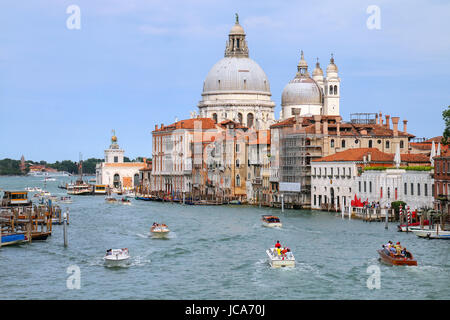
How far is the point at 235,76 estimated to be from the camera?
14312 cm

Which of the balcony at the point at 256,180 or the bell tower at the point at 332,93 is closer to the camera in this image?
the balcony at the point at 256,180

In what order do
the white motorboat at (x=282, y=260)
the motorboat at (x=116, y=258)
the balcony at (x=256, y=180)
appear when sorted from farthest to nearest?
the balcony at (x=256, y=180) → the motorboat at (x=116, y=258) → the white motorboat at (x=282, y=260)

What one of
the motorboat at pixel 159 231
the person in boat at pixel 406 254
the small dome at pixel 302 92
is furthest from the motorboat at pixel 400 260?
the small dome at pixel 302 92

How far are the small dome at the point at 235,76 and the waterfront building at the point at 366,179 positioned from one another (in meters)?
55.6

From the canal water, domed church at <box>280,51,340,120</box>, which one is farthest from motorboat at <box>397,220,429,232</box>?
domed church at <box>280,51,340,120</box>

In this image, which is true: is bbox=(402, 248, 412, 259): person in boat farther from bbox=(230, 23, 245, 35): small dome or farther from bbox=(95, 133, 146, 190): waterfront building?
bbox=(95, 133, 146, 190): waterfront building

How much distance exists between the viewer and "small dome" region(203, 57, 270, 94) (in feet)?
470

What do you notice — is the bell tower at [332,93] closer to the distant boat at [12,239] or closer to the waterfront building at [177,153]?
the waterfront building at [177,153]

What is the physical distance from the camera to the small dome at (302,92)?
127 m

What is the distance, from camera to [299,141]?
92.4 m

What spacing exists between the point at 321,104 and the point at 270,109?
64.9 feet

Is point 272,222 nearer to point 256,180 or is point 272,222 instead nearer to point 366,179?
point 366,179

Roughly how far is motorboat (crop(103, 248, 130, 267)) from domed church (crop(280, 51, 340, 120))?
8083cm
